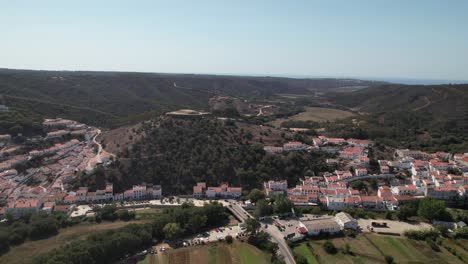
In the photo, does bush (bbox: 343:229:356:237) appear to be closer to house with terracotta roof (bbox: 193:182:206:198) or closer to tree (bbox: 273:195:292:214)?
tree (bbox: 273:195:292:214)

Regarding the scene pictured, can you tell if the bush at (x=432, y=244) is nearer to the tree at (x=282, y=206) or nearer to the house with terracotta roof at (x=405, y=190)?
the house with terracotta roof at (x=405, y=190)

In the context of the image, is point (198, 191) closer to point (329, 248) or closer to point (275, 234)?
point (275, 234)

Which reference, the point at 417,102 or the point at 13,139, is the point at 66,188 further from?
the point at 417,102

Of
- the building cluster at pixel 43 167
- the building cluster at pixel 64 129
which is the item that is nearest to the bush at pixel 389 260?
the building cluster at pixel 43 167

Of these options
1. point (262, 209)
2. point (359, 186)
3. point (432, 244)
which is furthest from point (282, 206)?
point (432, 244)

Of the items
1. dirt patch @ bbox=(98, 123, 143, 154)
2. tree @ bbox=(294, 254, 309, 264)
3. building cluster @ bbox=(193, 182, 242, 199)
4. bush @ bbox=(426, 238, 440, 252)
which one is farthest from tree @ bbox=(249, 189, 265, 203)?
dirt patch @ bbox=(98, 123, 143, 154)
